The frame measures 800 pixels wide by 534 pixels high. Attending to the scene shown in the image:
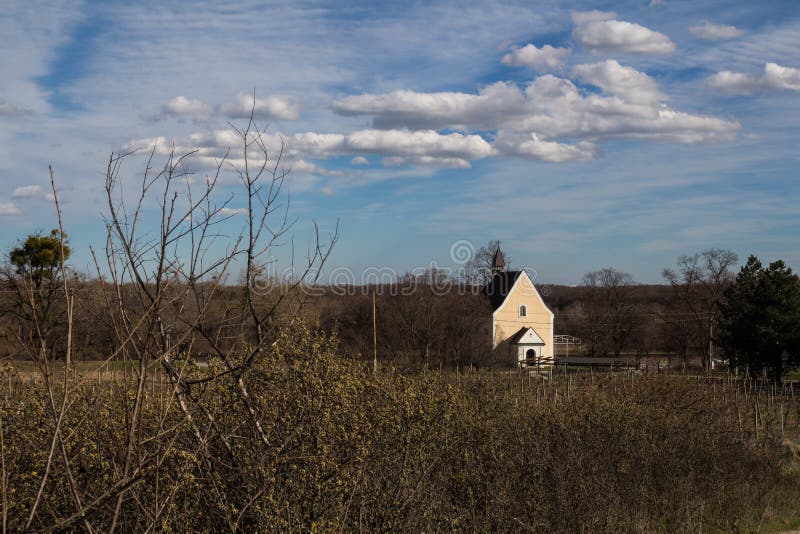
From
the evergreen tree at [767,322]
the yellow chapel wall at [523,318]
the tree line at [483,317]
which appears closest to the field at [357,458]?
the tree line at [483,317]

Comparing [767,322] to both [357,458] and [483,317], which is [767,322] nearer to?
[483,317]

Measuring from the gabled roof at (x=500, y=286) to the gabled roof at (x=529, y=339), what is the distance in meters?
2.17

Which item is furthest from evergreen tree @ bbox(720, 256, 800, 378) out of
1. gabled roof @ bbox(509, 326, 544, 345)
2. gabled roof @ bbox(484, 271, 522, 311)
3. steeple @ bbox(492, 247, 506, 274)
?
steeple @ bbox(492, 247, 506, 274)

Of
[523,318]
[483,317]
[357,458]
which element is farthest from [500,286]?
[357,458]

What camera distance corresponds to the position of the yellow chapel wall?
154 ft

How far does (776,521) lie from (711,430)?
285cm

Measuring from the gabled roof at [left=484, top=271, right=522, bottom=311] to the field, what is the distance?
114 feet

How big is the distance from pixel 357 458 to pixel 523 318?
144ft

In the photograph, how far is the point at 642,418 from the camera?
10891 millimetres

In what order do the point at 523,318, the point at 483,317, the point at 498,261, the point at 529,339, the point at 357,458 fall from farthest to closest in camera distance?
the point at 498,261 < the point at 523,318 < the point at 529,339 < the point at 483,317 < the point at 357,458

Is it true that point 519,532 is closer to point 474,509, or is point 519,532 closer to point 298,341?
point 474,509

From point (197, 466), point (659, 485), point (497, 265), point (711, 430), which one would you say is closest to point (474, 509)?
point (197, 466)

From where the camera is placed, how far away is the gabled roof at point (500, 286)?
47812 millimetres

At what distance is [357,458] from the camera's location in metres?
5.44
